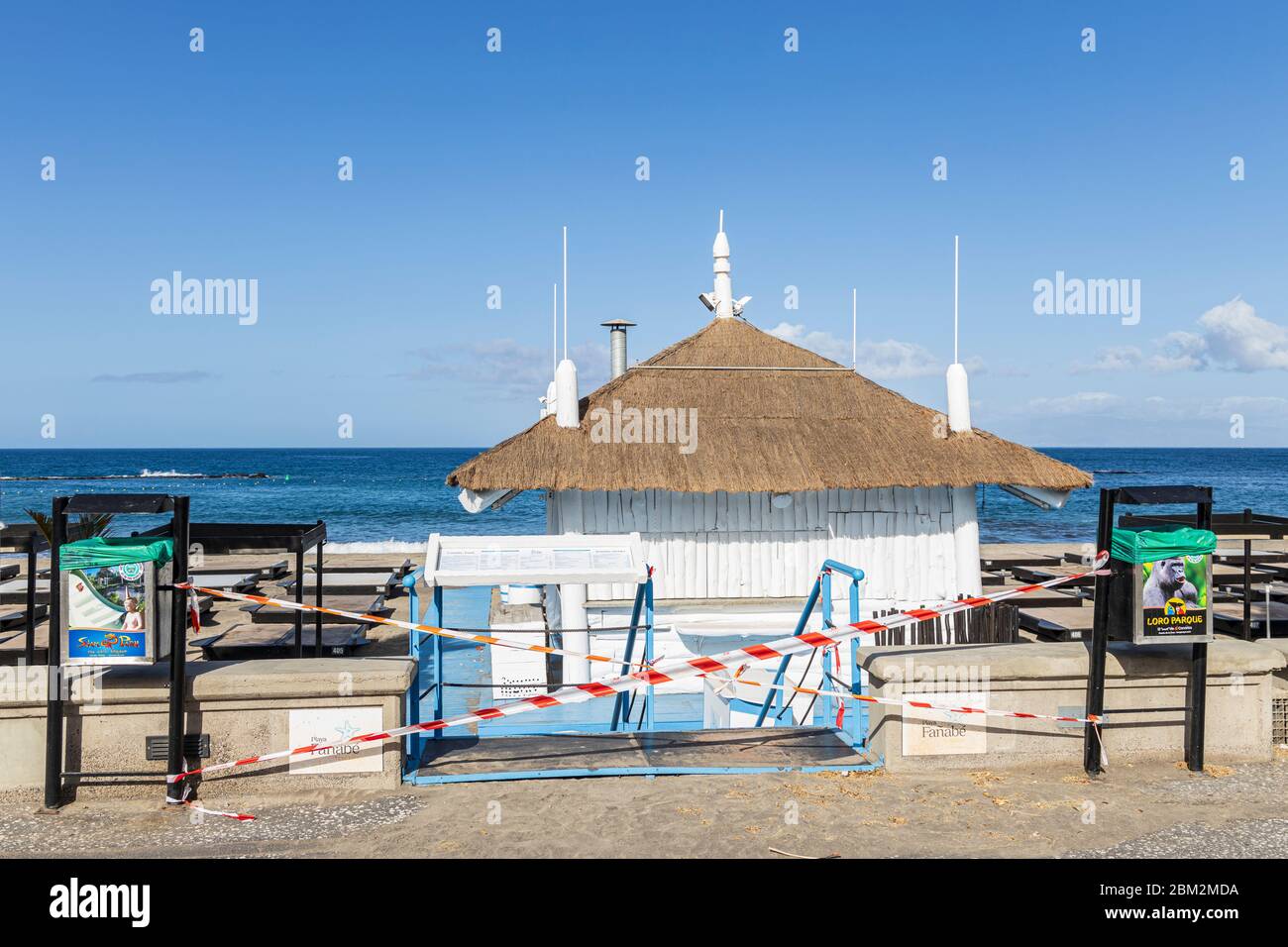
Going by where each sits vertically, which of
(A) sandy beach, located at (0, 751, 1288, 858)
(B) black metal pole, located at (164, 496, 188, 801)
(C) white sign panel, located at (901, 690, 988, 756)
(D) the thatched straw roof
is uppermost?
(D) the thatched straw roof

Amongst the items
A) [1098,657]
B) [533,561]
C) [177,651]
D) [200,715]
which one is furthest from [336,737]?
[1098,657]

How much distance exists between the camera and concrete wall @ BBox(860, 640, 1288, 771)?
6660 mm

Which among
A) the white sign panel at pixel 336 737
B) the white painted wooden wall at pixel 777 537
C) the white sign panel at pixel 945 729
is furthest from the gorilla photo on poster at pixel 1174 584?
the white painted wooden wall at pixel 777 537

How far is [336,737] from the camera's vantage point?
6289mm

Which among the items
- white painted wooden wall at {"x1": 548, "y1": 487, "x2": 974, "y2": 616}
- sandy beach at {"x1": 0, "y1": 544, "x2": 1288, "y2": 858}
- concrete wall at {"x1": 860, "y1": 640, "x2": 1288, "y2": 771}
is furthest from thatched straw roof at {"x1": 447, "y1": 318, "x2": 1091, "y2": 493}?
sandy beach at {"x1": 0, "y1": 544, "x2": 1288, "y2": 858}

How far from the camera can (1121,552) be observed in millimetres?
6535

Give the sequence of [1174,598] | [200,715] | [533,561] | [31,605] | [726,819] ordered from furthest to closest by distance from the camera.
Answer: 1. [533,561]
2. [31,605]
3. [1174,598]
4. [200,715]
5. [726,819]

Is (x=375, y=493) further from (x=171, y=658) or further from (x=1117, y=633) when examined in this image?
(x=1117, y=633)

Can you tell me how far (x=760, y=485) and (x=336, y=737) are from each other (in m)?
7.84

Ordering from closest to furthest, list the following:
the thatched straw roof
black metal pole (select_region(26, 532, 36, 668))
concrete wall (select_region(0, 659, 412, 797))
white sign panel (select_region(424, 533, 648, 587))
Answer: concrete wall (select_region(0, 659, 412, 797)), black metal pole (select_region(26, 532, 36, 668)), white sign panel (select_region(424, 533, 648, 587)), the thatched straw roof

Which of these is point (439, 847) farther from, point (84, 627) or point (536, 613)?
point (536, 613)

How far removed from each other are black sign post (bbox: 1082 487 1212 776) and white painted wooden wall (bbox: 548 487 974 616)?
6.78 metres

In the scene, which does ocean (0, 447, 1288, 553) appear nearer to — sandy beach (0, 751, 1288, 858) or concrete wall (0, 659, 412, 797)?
sandy beach (0, 751, 1288, 858)
